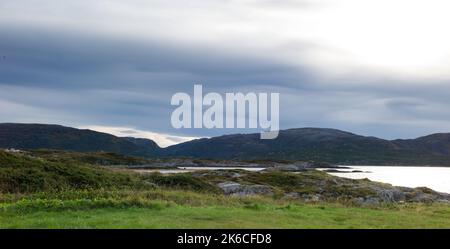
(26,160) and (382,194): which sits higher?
(26,160)

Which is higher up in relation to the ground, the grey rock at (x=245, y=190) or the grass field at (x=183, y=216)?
the grass field at (x=183, y=216)

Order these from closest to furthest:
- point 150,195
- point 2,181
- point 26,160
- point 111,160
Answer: point 150,195 → point 2,181 → point 26,160 → point 111,160

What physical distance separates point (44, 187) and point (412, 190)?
231ft

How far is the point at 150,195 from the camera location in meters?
37.6

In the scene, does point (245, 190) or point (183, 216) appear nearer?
point (183, 216)

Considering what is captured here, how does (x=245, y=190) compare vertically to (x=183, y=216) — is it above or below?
below

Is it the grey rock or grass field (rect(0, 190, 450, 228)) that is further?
the grey rock

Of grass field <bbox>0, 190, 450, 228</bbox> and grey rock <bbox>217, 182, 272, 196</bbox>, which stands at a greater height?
grass field <bbox>0, 190, 450, 228</bbox>

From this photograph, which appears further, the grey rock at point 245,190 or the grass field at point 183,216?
the grey rock at point 245,190
